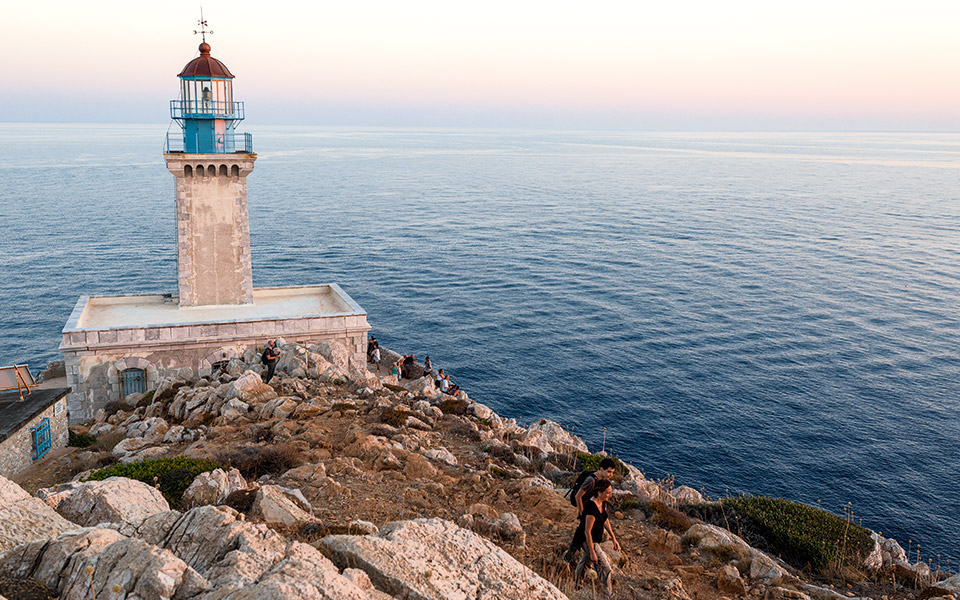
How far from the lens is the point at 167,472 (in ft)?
46.9

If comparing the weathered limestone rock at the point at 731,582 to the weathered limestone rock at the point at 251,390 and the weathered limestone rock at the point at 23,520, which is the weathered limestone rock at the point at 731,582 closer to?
the weathered limestone rock at the point at 23,520

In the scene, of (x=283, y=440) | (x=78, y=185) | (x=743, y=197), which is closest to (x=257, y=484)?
(x=283, y=440)

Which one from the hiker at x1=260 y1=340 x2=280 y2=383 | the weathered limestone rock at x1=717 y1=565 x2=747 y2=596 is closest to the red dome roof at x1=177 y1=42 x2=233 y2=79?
the hiker at x1=260 y1=340 x2=280 y2=383

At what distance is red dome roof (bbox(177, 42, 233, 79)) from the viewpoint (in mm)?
28859

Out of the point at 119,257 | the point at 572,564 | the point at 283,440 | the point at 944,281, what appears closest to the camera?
the point at 572,564

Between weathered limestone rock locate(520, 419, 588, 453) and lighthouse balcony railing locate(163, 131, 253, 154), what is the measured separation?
17494mm

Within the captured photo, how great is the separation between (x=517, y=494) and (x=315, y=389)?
10683 millimetres

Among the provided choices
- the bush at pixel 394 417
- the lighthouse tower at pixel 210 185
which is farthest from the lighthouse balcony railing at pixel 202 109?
the bush at pixel 394 417

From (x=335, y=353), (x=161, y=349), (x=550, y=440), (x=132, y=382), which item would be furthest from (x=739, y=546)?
(x=132, y=382)

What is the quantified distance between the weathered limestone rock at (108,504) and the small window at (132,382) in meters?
17.4

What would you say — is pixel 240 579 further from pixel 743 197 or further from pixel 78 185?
pixel 78 185

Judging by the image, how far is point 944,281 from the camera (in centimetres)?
6081

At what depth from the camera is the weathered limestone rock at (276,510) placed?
10.6 metres

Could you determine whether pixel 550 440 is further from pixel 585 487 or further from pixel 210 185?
pixel 210 185
